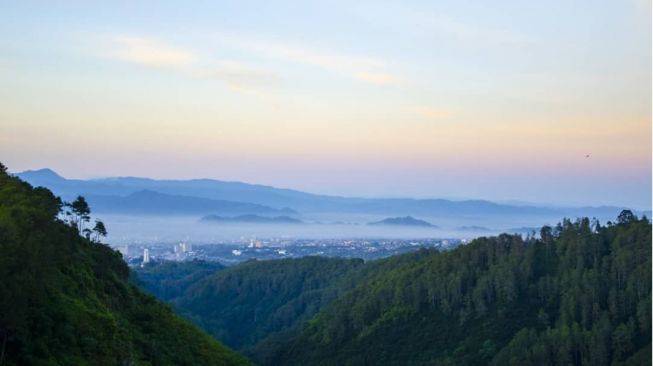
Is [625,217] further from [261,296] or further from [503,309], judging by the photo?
[261,296]

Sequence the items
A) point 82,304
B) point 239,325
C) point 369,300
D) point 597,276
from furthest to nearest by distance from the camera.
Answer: point 239,325
point 369,300
point 597,276
point 82,304

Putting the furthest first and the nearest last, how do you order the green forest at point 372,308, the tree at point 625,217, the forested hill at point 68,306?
the tree at point 625,217 → the green forest at point 372,308 → the forested hill at point 68,306

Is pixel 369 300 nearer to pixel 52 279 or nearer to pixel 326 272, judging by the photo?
pixel 326 272

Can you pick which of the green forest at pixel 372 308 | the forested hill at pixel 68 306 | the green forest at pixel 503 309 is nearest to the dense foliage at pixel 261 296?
the green forest at pixel 372 308

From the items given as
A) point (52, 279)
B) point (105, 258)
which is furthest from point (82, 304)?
point (105, 258)

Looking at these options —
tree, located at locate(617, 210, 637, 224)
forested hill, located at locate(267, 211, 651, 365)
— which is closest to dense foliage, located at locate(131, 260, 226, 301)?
forested hill, located at locate(267, 211, 651, 365)

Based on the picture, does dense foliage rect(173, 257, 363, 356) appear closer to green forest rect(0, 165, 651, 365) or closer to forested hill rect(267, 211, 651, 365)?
green forest rect(0, 165, 651, 365)

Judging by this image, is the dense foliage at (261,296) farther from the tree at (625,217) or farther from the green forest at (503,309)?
the tree at (625,217)
